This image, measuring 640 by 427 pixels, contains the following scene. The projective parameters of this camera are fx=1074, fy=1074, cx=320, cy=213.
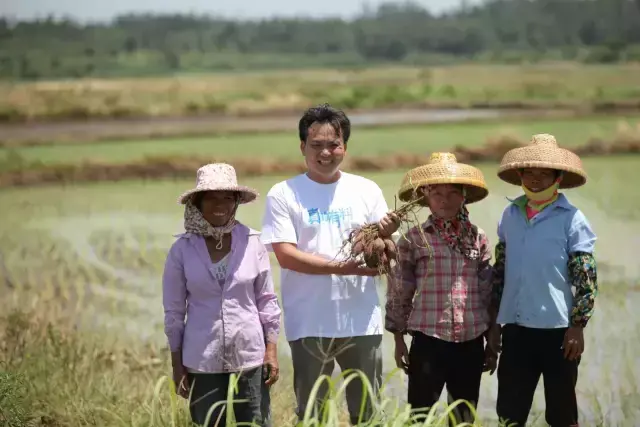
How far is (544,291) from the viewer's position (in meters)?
3.50

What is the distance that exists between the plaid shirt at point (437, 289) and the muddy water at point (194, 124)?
25.2 feet

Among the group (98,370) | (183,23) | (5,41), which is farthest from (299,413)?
(183,23)

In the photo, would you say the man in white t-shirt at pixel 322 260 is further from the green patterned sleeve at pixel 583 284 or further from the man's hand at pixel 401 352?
the green patterned sleeve at pixel 583 284

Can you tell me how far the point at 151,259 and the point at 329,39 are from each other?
8408mm

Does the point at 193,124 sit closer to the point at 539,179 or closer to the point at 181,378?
the point at 539,179

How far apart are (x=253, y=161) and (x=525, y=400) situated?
673 cm

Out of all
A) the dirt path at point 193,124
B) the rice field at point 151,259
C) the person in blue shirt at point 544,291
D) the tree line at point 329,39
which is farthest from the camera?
the tree line at point 329,39

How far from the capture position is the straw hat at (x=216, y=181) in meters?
3.27

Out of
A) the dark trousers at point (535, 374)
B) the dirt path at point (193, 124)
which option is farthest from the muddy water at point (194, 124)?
the dark trousers at point (535, 374)

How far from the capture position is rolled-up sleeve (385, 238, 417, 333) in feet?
11.7

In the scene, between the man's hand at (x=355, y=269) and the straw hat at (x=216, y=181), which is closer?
the straw hat at (x=216, y=181)

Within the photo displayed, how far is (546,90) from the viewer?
12391 millimetres

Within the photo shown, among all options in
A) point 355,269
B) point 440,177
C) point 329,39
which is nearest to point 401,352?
point 355,269

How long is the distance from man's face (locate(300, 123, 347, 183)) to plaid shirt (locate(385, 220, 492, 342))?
1.13ft
